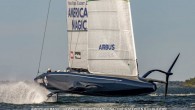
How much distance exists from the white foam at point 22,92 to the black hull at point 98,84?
10.5 ft

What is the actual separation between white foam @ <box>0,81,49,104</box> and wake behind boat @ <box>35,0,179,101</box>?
2973mm

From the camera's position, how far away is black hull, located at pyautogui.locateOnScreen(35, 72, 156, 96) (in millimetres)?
69000

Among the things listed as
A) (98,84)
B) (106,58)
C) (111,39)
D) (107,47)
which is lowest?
(98,84)

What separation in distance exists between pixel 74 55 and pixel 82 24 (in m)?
2.98

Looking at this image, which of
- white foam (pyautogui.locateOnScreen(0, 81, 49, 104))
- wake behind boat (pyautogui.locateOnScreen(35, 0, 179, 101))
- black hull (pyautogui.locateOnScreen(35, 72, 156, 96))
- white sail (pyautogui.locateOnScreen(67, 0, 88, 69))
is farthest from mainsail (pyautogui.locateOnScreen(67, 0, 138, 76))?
white foam (pyautogui.locateOnScreen(0, 81, 49, 104))

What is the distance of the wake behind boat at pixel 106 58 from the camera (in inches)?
2741

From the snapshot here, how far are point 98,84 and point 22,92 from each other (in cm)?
986

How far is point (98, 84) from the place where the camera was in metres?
69.4

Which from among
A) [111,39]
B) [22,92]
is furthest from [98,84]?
[22,92]

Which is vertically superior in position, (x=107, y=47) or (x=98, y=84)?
(x=107, y=47)

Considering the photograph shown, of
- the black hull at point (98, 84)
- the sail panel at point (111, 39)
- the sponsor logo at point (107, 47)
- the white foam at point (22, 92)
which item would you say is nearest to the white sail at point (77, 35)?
the sail panel at point (111, 39)

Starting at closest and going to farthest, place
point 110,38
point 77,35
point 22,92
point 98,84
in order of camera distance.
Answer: point 98,84 → point 110,38 → point 77,35 → point 22,92

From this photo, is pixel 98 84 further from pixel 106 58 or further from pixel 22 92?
pixel 22 92

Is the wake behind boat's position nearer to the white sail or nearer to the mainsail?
the mainsail
